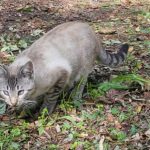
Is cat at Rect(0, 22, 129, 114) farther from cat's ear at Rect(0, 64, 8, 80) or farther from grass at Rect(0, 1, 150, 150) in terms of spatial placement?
grass at Rect(0, 1, 150, 150)

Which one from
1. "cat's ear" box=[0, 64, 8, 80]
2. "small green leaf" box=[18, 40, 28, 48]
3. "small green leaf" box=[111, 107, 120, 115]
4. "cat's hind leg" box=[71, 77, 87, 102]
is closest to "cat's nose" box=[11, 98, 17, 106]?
"cat's ear" box=[0, 64, 8, 80]

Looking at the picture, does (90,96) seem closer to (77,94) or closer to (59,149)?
(77,94)

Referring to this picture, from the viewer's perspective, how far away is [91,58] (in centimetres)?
549

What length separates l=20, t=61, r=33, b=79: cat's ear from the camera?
4.55 metres

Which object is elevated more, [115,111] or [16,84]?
[16,84]

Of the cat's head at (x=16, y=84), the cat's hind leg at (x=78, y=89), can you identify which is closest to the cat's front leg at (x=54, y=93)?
the cat's hind leg at (x=78, y=89)

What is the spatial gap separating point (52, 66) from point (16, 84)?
1.79ft

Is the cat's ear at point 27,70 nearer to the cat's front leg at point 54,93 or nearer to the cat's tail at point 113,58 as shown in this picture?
the cat's front leg at point 54,93

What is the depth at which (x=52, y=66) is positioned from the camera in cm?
498

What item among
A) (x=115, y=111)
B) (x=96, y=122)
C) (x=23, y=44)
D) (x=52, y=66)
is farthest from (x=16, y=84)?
(x=23, y=44)

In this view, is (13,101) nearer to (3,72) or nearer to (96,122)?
(3,72)

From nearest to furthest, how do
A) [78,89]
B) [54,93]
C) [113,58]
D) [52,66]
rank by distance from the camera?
[52,66], [54,93], [78,89], [113,58]

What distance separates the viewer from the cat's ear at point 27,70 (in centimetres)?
455

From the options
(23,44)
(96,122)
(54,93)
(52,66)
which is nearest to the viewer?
(96,122)
